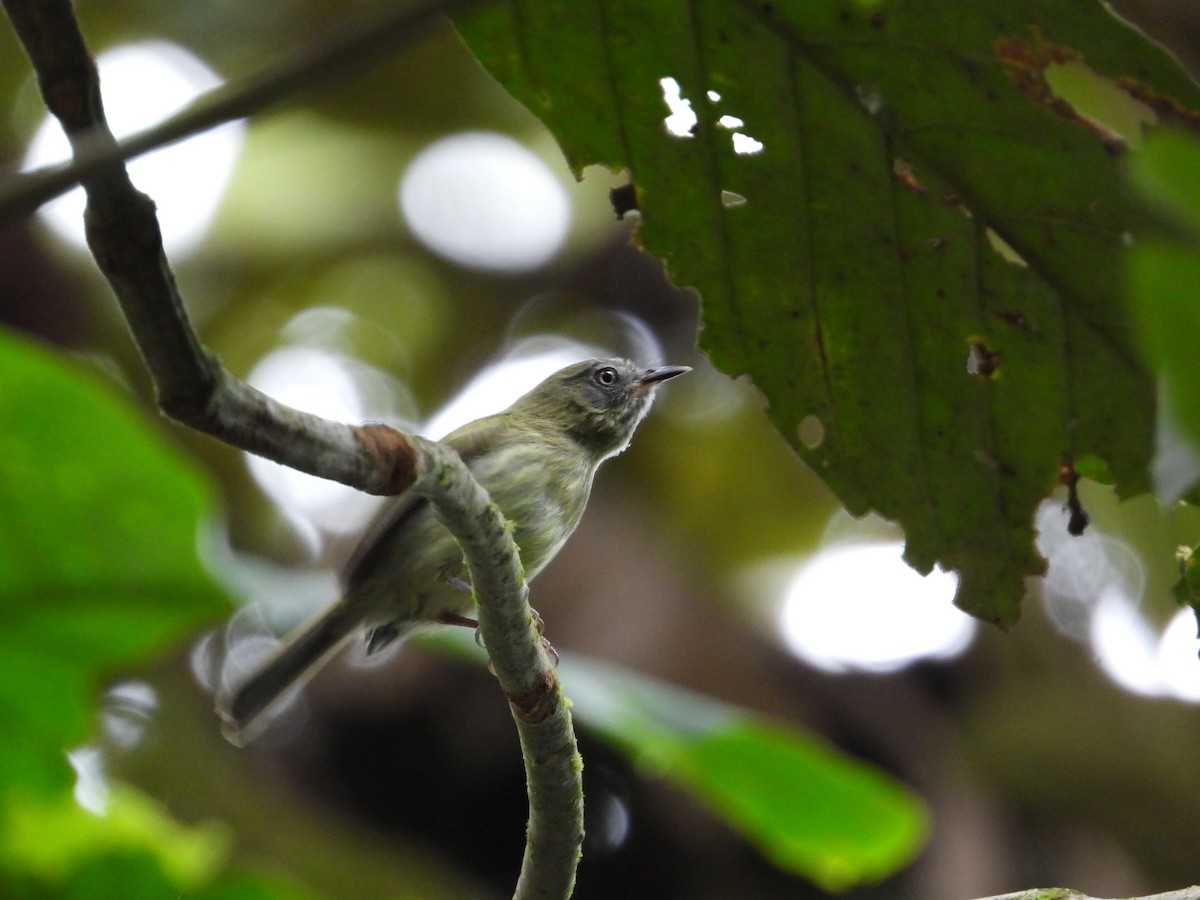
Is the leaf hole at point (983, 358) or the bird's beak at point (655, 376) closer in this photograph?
the leaf hole at point (983, 358)

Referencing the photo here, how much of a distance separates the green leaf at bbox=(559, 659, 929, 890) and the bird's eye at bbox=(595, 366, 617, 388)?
164 centimetres

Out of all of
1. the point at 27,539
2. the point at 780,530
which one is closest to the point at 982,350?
the point at 27,539

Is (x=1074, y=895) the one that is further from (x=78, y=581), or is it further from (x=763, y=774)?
(x=78, y=581)

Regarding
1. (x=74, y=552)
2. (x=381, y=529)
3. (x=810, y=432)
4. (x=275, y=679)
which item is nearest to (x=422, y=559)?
(x=381, y=529)

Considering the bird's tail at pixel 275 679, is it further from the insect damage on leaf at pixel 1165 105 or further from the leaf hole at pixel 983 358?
the insect damage on leaf at pixel 1165 105

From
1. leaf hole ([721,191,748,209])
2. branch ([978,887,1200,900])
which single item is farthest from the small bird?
branch ([978,887,1200,900])

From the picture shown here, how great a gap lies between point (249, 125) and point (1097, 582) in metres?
6.28

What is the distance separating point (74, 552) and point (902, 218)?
55.4 inches

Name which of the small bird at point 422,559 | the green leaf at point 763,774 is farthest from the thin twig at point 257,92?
the small bird at point 422,559

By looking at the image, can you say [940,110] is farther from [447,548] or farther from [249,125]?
[249,125]

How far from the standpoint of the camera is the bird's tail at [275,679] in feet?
13.7

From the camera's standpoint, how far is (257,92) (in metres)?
0.92

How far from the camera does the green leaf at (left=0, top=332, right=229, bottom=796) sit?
1971 millimetres

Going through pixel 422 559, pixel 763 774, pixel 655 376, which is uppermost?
pixel 655 376
